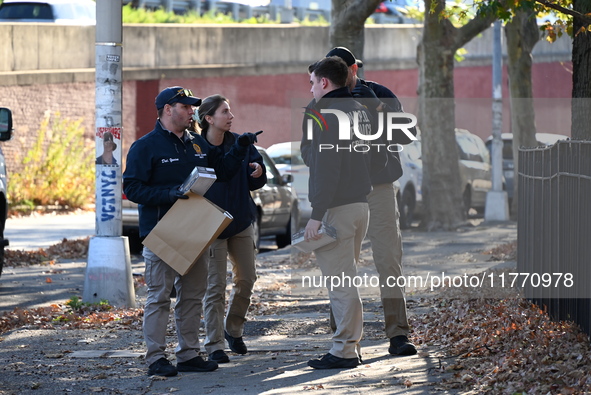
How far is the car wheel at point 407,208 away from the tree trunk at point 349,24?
492 cm

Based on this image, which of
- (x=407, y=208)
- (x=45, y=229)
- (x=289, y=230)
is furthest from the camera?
(x=407, y=208)

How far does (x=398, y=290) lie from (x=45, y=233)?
13.0 meters

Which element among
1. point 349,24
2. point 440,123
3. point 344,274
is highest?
point 349,24

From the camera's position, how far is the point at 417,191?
2191 cm

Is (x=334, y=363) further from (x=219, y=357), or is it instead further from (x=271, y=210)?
(x=271, y=210)

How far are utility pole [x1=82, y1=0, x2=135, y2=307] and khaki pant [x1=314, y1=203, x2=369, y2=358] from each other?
3.75 meters

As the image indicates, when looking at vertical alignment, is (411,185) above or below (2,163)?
below

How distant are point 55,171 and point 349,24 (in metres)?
10.4

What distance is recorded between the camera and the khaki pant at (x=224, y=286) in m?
8.13

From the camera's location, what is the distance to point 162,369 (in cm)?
748

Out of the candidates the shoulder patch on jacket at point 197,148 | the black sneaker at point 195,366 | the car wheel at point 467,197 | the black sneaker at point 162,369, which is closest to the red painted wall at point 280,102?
the car wheel at point 467,197

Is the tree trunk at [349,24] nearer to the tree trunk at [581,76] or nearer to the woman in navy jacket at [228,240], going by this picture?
the tree trunk at [581,76]

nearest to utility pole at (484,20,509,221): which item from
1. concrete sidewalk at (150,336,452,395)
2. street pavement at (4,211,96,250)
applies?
street pavement at (4,211,96,250)

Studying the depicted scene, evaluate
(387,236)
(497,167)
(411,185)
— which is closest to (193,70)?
(497,167)
